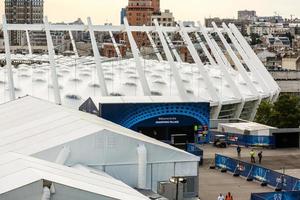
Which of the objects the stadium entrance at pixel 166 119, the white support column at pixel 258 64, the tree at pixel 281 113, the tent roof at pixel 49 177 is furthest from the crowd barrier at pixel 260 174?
the white support column at pixel 258 64

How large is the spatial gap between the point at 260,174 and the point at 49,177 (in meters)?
15.2

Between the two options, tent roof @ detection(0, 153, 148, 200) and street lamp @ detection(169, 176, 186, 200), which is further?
street lamp @ detection(169, 176, 186, 200)

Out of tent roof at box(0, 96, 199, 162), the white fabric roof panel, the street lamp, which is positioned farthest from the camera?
the white fabric roof panel

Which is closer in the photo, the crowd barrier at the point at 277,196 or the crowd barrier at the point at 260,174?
the crowd barrier at the point at 277,196

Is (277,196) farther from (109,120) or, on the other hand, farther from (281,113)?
(281,113)

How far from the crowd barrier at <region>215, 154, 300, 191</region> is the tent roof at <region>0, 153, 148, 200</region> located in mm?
10430

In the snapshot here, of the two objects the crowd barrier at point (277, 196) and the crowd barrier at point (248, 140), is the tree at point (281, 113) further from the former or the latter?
the crowd barrier at point (277, 196)

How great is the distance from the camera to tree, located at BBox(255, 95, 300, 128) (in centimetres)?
5397

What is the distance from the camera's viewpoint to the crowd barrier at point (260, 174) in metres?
28.5

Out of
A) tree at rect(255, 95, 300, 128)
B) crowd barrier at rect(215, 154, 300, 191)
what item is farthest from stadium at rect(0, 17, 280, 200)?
crowd barrier at rect(215, 154, 300, 191)

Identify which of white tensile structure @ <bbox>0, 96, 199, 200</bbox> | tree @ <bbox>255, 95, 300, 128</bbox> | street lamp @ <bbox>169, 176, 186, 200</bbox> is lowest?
tree @ <bbox>255, 95, 300, 128</bbox>

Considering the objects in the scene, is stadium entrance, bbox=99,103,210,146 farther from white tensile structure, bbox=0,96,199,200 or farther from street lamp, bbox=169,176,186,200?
street lamp, bbox=169,176,186,200

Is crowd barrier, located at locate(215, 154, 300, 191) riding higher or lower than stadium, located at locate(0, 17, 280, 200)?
lower

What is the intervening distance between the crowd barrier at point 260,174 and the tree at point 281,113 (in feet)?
66.0
